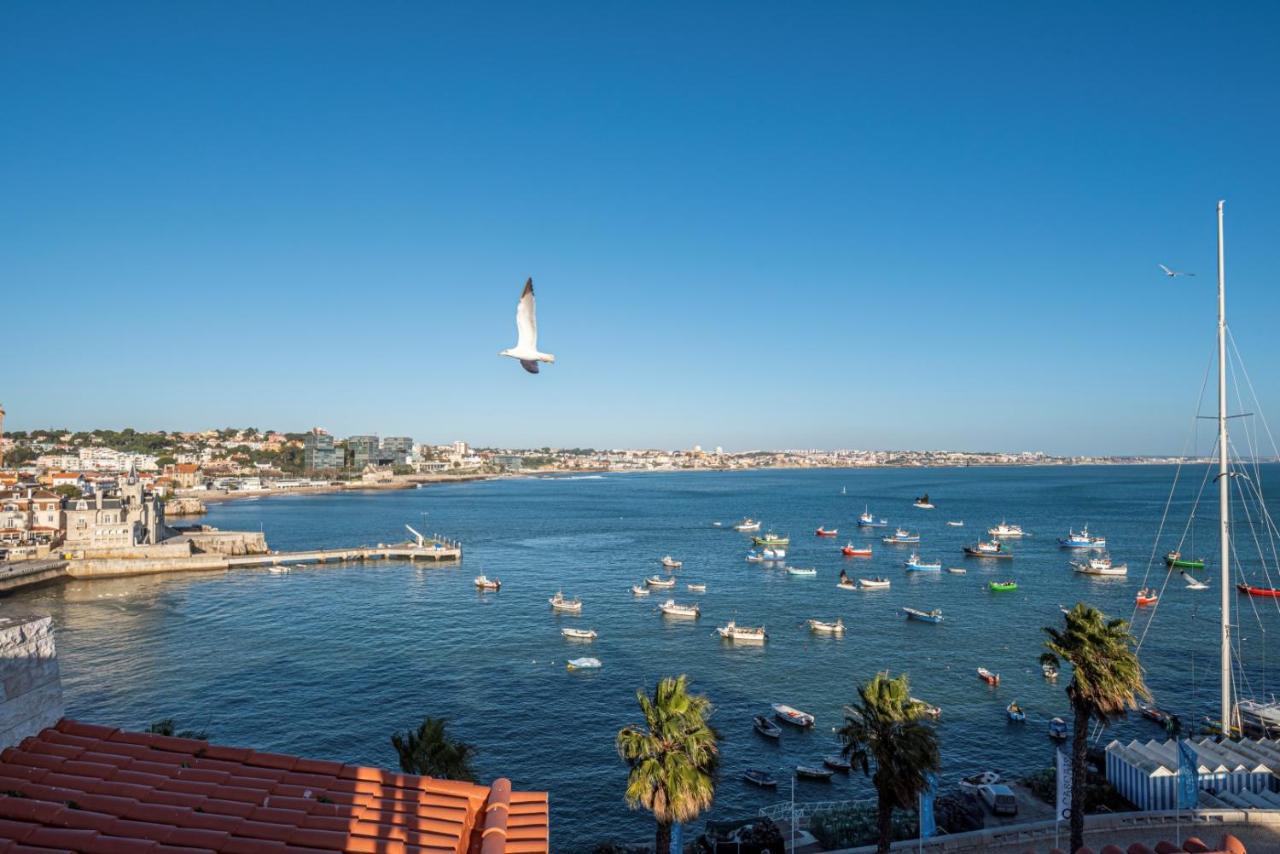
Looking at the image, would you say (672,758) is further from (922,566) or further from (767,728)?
(922,566)

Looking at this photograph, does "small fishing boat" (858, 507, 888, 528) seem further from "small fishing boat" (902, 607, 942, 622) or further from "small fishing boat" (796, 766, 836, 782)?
"small fishing boat" (796, 766, 836, 782)

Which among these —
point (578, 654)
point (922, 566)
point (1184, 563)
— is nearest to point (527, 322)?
point (578, 654)

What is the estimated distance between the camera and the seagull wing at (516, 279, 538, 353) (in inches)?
711

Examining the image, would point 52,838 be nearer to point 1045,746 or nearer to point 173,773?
point 173,773

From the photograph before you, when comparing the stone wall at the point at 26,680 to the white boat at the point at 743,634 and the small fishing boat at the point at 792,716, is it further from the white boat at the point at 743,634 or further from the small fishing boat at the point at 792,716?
the white boat at the point at 743,634

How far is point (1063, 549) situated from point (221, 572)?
109768 millimetres

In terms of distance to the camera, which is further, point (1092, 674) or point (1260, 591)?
point (1260, 591)

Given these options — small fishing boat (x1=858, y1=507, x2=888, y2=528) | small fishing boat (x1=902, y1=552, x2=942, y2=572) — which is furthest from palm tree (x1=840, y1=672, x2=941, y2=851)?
small fishing boat (x1=858, y1=507, x2=888, y2=528)

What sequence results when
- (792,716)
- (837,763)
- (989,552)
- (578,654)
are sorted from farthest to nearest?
(989,552) < (578,654) < (792,716) < (837,763)

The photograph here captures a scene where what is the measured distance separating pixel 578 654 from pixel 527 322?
1461 inches

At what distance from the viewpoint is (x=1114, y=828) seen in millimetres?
21109

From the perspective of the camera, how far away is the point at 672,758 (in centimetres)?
1642

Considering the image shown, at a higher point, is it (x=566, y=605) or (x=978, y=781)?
(x=978, y=781)

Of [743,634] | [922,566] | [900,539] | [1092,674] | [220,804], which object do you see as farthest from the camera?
[900,539]
